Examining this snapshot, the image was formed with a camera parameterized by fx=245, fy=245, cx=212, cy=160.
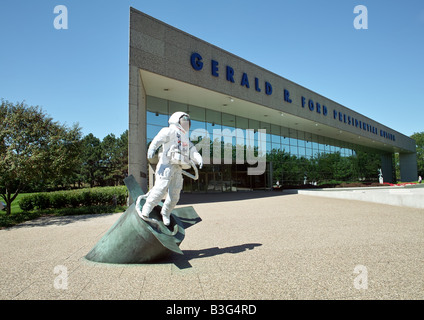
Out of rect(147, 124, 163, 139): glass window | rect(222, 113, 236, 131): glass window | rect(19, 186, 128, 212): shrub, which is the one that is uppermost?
rect(222, 113, 236, 131): glass window

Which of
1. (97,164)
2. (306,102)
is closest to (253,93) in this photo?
(306,102)

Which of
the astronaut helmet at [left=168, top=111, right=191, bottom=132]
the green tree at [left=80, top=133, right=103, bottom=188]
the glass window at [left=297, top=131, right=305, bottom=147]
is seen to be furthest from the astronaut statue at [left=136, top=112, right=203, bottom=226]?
the green tree at [left=80, top=133, right=103, bottom=188]

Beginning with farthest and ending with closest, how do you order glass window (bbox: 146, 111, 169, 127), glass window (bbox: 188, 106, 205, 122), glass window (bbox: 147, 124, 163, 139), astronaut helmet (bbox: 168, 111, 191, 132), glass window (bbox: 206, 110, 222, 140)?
glass window (bbox: 206, 110, 222, 140) → glass window (bbox: 188, 106, 205, 122) → glass window (bbox: 146, 111, 169, 127) → glass window (bbox: 147, 124, 163, 139) → astronaut helmet (bbox: 168, 111, 191, 132)

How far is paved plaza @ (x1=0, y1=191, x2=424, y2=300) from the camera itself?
10.0 ft

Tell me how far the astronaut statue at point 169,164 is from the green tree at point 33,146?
830 cm

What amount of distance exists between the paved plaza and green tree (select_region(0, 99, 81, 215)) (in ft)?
13.2

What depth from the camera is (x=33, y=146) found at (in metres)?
10.7

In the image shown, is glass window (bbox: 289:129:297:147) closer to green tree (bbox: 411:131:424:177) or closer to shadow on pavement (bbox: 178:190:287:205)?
shadow on pavement (bbox: 178:190:287:205)

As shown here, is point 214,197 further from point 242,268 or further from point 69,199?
point 242,268

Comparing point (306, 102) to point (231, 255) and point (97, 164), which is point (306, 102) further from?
point (97, 164)

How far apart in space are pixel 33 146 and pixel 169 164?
9558 millimetres

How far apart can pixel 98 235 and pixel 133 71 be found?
8.88 m

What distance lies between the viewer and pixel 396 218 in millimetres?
8438

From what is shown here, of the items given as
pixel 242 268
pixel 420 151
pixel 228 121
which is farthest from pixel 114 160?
pixel 420 151
